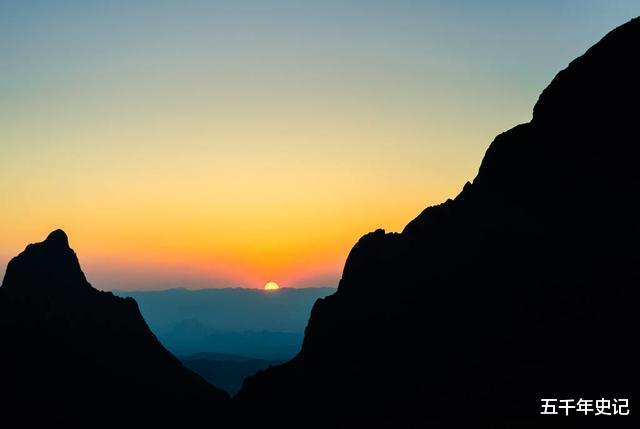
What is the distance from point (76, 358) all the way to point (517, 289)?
3591 inches

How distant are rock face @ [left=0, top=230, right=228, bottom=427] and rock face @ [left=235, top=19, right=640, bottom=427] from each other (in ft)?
141

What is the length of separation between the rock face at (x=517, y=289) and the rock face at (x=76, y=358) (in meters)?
43.1

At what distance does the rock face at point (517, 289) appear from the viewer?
55.4m

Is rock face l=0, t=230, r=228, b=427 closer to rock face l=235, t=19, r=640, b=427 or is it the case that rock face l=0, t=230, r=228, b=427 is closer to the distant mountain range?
the distant mountain range

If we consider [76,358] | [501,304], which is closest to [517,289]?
[501,304]

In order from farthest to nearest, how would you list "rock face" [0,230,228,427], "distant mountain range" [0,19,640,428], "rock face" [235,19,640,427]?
"rock face" [0,230,228,427]
"rock face" [235,19,640,427]
"distant mountain range" [0,19,640,428]

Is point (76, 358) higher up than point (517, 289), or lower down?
lower down

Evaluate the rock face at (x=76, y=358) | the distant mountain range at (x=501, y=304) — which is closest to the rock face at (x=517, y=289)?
the distant mountain range at (x=501, y=304)

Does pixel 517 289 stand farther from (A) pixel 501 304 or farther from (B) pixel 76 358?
(B) pixel 76 358

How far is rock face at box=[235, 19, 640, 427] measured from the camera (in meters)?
55.4

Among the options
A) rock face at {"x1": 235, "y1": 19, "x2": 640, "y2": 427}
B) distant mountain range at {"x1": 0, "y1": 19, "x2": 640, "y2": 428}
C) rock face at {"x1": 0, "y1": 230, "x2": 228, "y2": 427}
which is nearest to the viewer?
A: distant mountain range at {"x1": 0, "y1": 19, "x2": 640, "y2": 428}

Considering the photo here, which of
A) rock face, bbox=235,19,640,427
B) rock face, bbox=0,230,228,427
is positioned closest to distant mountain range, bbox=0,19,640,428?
rock face, bbox=235,19,640,427

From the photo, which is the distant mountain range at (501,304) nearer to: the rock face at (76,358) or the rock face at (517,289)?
the rock face at (517,289)

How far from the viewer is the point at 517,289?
6656 centimetres
